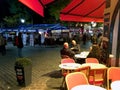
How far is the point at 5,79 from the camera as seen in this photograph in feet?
31.9

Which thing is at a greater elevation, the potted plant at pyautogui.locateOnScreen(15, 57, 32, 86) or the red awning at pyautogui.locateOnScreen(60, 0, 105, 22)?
the red awning at pyautogui.locateOnScreen(60, 0, 105, 22)

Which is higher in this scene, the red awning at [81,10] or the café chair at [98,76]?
the red awning at [81,10]

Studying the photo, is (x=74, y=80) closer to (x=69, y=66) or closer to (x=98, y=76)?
(x=98, y=76)

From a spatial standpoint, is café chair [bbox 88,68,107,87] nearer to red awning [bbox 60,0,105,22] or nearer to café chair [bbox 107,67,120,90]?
café chair [bbox 107,67,120,90]

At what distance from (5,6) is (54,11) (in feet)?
48.7

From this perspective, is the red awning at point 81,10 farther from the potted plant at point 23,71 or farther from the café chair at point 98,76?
the café chair at point 98,76

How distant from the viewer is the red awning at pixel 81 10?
29.2ft

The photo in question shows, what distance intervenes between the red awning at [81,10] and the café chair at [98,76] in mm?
3123

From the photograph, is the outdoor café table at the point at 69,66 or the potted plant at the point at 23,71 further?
the potted plant at the point at 23,71

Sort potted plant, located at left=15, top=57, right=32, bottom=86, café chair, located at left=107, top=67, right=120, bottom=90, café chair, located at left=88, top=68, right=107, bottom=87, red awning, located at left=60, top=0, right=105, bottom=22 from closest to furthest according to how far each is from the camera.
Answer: café chair, located at left=107, top=67, right=120, bottom=90 < café chair, located at left=88, top=68, right=107, bottom=87 < potted plant, located at left=15, top=57, right=32, bottom=86 < red awning, located at left=60, top=0, right=105, bottom=22

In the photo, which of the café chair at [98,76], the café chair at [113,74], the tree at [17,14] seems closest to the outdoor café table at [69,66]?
the café chair at [98,76]

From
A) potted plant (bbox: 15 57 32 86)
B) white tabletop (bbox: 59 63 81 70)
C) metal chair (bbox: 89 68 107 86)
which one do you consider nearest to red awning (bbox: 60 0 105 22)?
white tabletop (bbox: 59 63 81 70)

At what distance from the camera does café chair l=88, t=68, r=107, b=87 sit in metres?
6.49

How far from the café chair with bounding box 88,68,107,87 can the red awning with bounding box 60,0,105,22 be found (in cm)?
312
